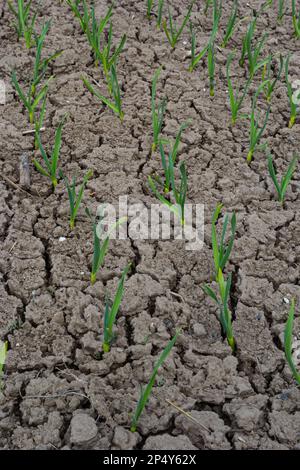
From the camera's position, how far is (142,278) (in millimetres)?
2164

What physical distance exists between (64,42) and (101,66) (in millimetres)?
303

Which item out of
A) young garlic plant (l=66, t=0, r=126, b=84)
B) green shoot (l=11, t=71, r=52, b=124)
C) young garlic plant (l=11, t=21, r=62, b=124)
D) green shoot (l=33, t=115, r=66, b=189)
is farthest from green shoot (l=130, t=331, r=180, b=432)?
young garlic plant (l=66, t=0, r=126, b=84)

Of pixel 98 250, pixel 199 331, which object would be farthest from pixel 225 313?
pixel 98 250

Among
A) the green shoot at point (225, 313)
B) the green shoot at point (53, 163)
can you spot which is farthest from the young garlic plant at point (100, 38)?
Answer: the green shoot at point (225, 313)

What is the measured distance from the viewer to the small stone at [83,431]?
1699 millimetres

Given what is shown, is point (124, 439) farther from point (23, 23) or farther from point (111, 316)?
point (23, 23)

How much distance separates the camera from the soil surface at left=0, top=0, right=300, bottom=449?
1771 millimetres

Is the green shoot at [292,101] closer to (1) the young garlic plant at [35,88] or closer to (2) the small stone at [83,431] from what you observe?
(1) the young garlic plant at [35,88]

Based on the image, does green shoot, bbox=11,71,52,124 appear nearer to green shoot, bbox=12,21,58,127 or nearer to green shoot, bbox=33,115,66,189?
green shoot, bbox=12,21,58,127

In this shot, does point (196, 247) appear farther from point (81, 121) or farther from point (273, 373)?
point (81, 121)

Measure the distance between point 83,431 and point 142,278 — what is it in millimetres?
638

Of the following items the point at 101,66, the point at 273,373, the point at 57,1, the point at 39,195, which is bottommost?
the point at 273,373

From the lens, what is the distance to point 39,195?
8.07ft

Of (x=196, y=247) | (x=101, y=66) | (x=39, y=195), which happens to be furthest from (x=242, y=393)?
(x=101, y=66)
